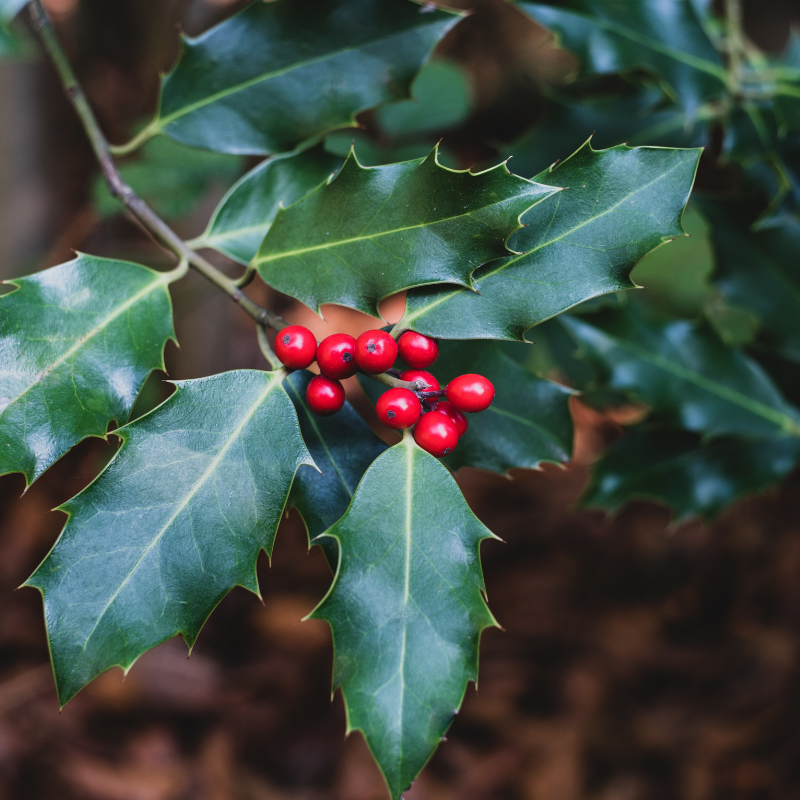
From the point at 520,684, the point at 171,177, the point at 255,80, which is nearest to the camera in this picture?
the point at 255,80

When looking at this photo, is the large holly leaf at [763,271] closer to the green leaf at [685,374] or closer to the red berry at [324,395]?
the green leaf at [685,374]

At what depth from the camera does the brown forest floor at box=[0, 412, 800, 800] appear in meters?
1.59

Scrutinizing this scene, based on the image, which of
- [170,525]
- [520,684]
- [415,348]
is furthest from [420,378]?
[520,684]

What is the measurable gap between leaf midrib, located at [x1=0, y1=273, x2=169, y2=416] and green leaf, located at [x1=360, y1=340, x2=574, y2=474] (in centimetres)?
35

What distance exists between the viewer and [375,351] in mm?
582

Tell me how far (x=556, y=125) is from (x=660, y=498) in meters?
0.77

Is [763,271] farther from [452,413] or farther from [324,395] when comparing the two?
[324,395]

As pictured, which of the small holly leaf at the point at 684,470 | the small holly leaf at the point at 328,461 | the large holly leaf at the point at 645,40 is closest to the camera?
the small holly leaf at the point at 328,461

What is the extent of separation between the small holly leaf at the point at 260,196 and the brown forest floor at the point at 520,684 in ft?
3.83

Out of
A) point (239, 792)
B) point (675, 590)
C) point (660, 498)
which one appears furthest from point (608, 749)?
point (239, 792)

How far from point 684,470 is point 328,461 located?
907mm

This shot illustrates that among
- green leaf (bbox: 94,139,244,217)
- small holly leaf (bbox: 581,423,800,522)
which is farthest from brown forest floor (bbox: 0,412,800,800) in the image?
green leaf (bbox: 94,139,244,217)

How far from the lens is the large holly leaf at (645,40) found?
95cm

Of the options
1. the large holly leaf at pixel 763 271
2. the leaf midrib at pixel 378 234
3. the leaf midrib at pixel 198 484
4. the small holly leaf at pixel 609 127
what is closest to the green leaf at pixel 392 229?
the leaf midrib at pixel 378 234
